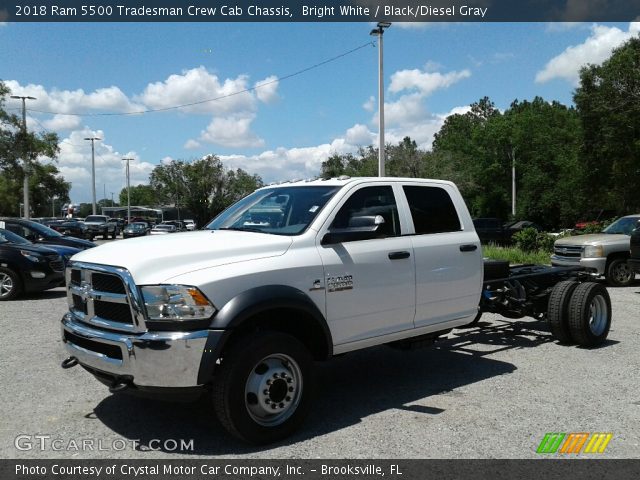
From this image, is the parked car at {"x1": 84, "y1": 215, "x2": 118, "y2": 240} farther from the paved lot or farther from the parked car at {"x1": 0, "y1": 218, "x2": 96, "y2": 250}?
the paved lot

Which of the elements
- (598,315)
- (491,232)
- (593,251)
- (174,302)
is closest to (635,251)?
(593,251)

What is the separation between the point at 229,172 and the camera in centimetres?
6862

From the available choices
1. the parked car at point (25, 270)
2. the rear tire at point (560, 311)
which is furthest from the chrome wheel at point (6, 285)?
the rear tire at point (560, 311)

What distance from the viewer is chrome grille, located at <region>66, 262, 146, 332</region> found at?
4102mm

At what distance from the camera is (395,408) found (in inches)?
203

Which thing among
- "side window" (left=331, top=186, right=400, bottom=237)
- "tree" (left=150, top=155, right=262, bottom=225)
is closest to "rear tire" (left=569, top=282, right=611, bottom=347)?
"side window" (left=331, top=186, right=400, bottom=237)

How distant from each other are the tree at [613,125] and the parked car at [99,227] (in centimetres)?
3465

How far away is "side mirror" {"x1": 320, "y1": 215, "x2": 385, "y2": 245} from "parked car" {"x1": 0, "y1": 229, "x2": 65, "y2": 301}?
360 inches

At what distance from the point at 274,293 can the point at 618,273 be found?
11454 mm

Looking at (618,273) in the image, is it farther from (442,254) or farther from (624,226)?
(442,254)

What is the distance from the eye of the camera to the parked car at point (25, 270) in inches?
466

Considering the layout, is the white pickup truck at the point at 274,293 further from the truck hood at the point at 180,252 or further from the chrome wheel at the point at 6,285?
the chrome wheel at the point at 6,285

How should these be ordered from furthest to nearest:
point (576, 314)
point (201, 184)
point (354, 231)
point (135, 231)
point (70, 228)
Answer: point (201, 184) → point (135, 231) → point (70, 228) → point (576, 314) → point (354, 231)
